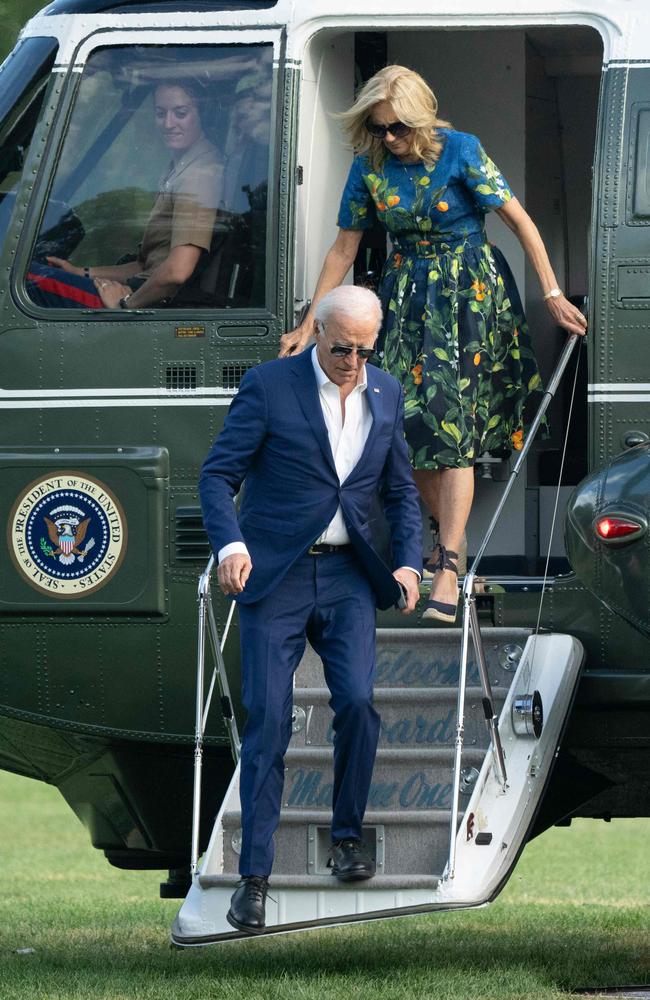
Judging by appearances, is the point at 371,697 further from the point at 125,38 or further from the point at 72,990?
the point at 125,38

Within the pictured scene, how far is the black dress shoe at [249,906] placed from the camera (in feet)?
18.6

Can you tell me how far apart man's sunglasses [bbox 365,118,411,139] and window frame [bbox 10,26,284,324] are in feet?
1.43

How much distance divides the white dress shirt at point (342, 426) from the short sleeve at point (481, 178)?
1011 mm

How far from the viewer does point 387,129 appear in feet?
21.4

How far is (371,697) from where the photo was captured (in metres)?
5.71

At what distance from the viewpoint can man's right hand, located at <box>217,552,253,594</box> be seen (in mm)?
5469

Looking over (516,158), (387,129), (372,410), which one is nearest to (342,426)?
(372,410)

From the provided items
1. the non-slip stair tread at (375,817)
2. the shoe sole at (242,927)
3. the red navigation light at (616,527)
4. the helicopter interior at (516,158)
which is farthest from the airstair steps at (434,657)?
Answer: the shoe sole at (242,927)

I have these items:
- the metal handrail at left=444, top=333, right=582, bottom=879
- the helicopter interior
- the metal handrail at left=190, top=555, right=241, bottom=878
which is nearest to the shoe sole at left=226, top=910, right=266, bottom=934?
the metal handrail at left=190, top=555, right=241, bottom=878

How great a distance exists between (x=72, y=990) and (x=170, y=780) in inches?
43.9

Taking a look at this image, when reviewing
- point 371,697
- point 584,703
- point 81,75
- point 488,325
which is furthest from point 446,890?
point 81,75

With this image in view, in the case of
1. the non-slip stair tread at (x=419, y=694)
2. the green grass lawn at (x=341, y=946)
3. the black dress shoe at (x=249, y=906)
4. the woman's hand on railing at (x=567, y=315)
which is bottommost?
the green grass lawn at (x=341, y=946)

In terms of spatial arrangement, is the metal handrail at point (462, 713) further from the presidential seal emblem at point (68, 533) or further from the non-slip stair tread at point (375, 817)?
the presidential seal emblem at point (68, 533)

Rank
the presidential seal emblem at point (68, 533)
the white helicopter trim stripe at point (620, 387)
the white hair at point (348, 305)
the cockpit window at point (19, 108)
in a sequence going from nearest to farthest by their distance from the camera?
1. the white hair at point (348, 305)
2. the white helicopter trim stripe at point (620, 387)
3. the presidential seal emblem at point (68, 533)
4. the cockpit window at point (19, 108)
